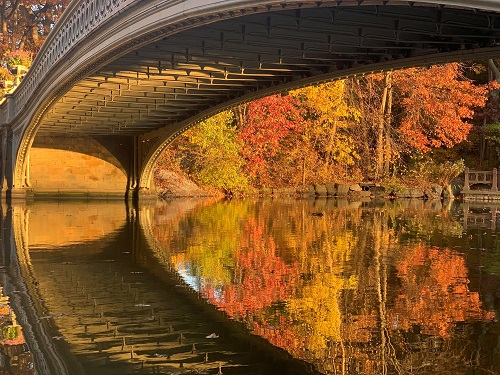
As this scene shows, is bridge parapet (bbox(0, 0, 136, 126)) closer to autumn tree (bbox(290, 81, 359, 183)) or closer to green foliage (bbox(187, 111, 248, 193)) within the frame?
green foliage (bbox(187, 111, 248, 193))

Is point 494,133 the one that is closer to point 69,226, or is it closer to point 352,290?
point 69,226

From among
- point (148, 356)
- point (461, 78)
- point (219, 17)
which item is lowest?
point (148, 356)

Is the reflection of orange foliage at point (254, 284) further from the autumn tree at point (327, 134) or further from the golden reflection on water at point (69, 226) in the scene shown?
the autumn tree at point (327, 134)

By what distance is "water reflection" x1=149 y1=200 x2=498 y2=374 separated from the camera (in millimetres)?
5867

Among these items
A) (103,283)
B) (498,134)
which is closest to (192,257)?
(103,283)

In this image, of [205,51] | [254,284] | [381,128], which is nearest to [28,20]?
[381,128]

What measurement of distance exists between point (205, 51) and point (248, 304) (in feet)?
29.1

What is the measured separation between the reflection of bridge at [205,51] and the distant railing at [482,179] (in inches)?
596

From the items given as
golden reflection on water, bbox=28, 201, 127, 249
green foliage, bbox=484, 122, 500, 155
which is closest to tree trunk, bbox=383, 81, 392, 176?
green foliage, bbox=484, 122, 500, 155

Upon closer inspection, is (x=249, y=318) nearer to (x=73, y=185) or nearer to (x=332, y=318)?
(x=332, y=318)

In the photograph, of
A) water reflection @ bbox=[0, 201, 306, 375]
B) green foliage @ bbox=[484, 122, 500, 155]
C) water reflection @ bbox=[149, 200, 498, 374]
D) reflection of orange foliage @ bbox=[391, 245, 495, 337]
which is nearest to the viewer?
water reflection @ bbox=[0, 201, 306, 375]

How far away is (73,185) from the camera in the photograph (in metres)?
34.8

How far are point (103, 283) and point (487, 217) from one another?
639 inches

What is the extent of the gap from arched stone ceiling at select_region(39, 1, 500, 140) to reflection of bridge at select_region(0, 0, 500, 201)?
0.03 metres
